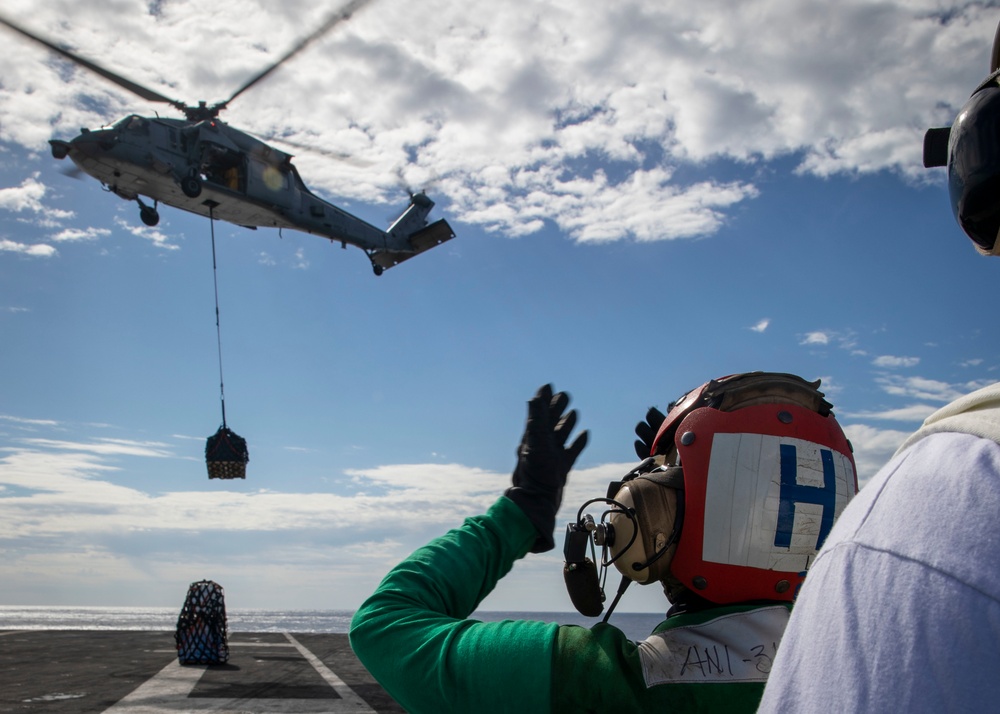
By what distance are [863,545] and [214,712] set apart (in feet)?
31.7

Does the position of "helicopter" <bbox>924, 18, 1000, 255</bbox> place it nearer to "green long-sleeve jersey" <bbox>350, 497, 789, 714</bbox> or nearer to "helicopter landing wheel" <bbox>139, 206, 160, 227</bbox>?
"green long-sleeve jersey" <bbox>350, 497, 789, 714</bbox>

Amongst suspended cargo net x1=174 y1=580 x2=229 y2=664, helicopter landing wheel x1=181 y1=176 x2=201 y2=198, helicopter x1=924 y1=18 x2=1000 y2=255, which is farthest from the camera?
helicopter landing wheel x1=181 y1=176 x2=201 y2=198

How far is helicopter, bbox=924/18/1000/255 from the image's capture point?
106 cm

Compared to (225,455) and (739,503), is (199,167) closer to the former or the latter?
(225,455)

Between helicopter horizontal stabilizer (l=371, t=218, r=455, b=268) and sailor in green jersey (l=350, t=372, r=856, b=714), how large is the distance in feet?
92.7

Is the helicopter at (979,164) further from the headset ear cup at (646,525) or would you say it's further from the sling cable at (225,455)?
the sling cable at (225,455)

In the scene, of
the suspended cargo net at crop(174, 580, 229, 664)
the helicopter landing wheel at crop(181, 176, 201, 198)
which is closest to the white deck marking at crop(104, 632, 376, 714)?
the suspended cargo net at crop(174, 580, 229, 664)

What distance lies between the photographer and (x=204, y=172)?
22.3m

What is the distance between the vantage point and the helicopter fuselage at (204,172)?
20.3m

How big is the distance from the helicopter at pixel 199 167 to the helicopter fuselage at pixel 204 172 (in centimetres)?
2

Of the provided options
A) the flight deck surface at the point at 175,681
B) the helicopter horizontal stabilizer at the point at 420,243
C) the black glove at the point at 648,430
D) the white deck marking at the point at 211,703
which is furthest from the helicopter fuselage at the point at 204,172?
the black glove at the point at 648,430

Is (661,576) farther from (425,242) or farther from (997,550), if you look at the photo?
(425,242)

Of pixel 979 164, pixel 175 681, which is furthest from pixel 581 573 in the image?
pixel 175 681

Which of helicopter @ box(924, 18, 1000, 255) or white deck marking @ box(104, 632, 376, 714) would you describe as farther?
white deck marking @ box(104, 632, 376, 714)
